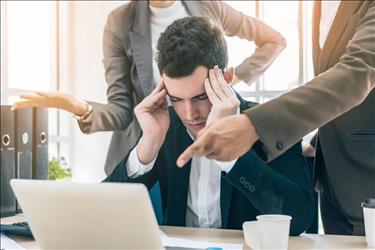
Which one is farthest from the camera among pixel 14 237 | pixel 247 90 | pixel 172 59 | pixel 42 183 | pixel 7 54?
pixel 247 90

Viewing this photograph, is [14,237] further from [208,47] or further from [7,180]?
[208,47]

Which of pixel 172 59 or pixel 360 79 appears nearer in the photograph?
pixel 360 79

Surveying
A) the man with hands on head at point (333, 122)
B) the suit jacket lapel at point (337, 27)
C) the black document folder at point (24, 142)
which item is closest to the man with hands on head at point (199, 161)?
the man with hands on head at point (333, 122)

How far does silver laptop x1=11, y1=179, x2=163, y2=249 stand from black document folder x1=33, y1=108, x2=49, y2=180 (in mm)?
745

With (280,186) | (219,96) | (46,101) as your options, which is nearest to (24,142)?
(46,101)

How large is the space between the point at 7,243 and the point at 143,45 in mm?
889

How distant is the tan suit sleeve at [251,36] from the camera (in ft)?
6.32

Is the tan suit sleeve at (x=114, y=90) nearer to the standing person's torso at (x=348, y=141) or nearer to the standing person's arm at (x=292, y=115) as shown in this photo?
the standing person's torso at (x=348, y=141)

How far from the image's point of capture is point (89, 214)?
810 millimetres

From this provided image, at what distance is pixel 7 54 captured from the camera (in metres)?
2.02

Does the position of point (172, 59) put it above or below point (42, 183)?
above

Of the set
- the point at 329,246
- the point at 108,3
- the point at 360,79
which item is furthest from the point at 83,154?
the point at 360,79

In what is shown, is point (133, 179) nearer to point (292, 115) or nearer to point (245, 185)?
point (245, 185)

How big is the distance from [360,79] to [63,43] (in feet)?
5.81
